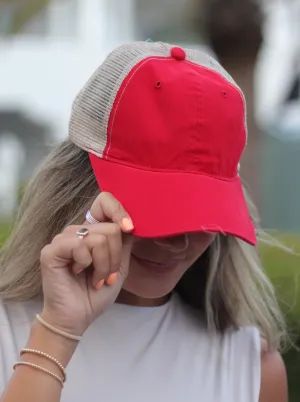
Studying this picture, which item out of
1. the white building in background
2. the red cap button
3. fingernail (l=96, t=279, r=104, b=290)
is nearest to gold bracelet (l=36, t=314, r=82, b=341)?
fingernail (l=96, t=279, r=104, b=290)

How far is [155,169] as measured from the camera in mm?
1517

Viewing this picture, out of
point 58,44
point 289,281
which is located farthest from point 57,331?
point 58,44

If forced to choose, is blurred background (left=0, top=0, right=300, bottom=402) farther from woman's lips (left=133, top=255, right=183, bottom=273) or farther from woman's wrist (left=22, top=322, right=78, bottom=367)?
woman's wrist (left=22, top=322, right=78, bottom=367)

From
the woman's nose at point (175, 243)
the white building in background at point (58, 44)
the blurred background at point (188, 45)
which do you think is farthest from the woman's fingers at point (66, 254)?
the white building in background at point (58, 44)

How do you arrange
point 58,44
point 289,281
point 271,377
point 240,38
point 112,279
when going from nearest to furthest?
point 112,279 → point 271,377 → point 289,281 → point 240,38 → point 58,44

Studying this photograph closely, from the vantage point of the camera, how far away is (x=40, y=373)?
139cm

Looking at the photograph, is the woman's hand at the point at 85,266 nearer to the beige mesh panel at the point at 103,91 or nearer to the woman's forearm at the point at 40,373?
the woman's forearm at the point at 40,373

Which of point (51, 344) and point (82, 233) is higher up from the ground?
point (82, 233)

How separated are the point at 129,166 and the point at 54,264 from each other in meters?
0.25

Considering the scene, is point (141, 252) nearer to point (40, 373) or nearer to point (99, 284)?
point (99, 284)

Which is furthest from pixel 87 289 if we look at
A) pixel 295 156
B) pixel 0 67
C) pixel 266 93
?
pixel 0 67

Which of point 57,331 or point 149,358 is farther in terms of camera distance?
point 149,358

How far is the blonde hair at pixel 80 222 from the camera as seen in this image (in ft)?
5.59

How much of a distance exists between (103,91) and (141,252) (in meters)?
0.36
